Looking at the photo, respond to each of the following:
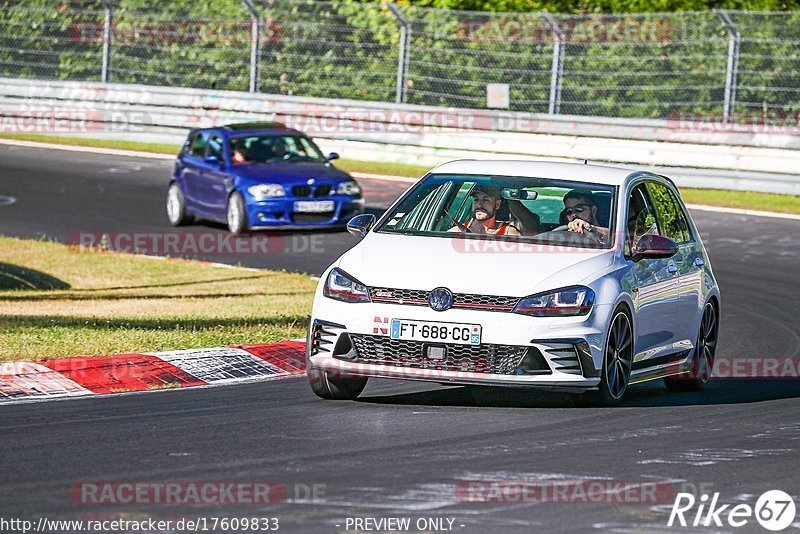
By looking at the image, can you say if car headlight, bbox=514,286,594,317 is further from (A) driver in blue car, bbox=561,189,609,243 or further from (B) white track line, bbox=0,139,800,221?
(B) white track line, bbox=0,139,800,221

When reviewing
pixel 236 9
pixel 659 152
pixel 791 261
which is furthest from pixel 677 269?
pixel 236 9

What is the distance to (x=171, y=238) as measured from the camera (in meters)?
21.5

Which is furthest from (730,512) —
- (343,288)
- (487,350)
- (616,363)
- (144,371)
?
(144,371)

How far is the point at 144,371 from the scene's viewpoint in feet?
35.5

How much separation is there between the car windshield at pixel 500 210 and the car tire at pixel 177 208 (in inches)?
481

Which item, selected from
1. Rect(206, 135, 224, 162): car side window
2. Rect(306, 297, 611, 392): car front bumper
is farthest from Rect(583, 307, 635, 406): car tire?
Rect(206, 135, 224, 162): car side window

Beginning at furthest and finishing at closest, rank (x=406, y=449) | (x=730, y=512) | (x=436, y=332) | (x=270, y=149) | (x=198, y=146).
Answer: (x=198, y=146)
(x=270, y=149)
(x=436, y=332)
(x=406, y=449)
(x=730, y=512)

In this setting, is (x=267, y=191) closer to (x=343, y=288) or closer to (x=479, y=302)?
(x=343, y=288)

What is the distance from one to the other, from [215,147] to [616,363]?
13796 millimetres

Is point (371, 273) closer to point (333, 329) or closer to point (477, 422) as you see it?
point (333, 329)

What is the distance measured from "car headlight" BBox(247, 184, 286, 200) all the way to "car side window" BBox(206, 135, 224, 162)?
131 cm

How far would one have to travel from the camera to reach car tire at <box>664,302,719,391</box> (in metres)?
11.3

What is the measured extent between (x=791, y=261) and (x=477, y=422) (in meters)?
11.5

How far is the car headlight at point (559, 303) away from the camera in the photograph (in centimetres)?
933
